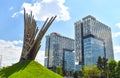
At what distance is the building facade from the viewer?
149 m

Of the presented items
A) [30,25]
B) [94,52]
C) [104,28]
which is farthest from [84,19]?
[30,25]

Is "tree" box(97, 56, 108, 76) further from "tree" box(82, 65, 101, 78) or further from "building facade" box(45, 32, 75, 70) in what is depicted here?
"building facade" box(45, 32, 75, 70)

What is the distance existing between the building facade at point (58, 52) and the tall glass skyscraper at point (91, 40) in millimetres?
12790

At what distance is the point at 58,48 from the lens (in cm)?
15462

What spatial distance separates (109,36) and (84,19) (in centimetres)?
2797

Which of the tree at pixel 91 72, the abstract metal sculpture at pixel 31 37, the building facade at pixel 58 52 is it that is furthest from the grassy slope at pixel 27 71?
the building facade at pixel 58 52

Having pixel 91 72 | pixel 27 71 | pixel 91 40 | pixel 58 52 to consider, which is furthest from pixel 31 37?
pixel 58 52

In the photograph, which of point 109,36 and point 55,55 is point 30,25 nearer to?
point 55,55

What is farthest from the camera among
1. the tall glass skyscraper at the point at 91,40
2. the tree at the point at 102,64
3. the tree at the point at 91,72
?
the tall glass skyscraper at the point at 91,40

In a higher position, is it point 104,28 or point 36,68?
point 104,28

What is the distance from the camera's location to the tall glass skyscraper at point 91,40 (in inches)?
4857

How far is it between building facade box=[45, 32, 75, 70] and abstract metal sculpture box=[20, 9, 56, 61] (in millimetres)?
116235

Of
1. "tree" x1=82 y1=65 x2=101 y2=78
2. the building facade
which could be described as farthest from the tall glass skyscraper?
"tree" x1=82 y1=65 x2=101 y2=78

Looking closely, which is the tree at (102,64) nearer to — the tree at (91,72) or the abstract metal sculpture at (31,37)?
the tree at (91,72)
